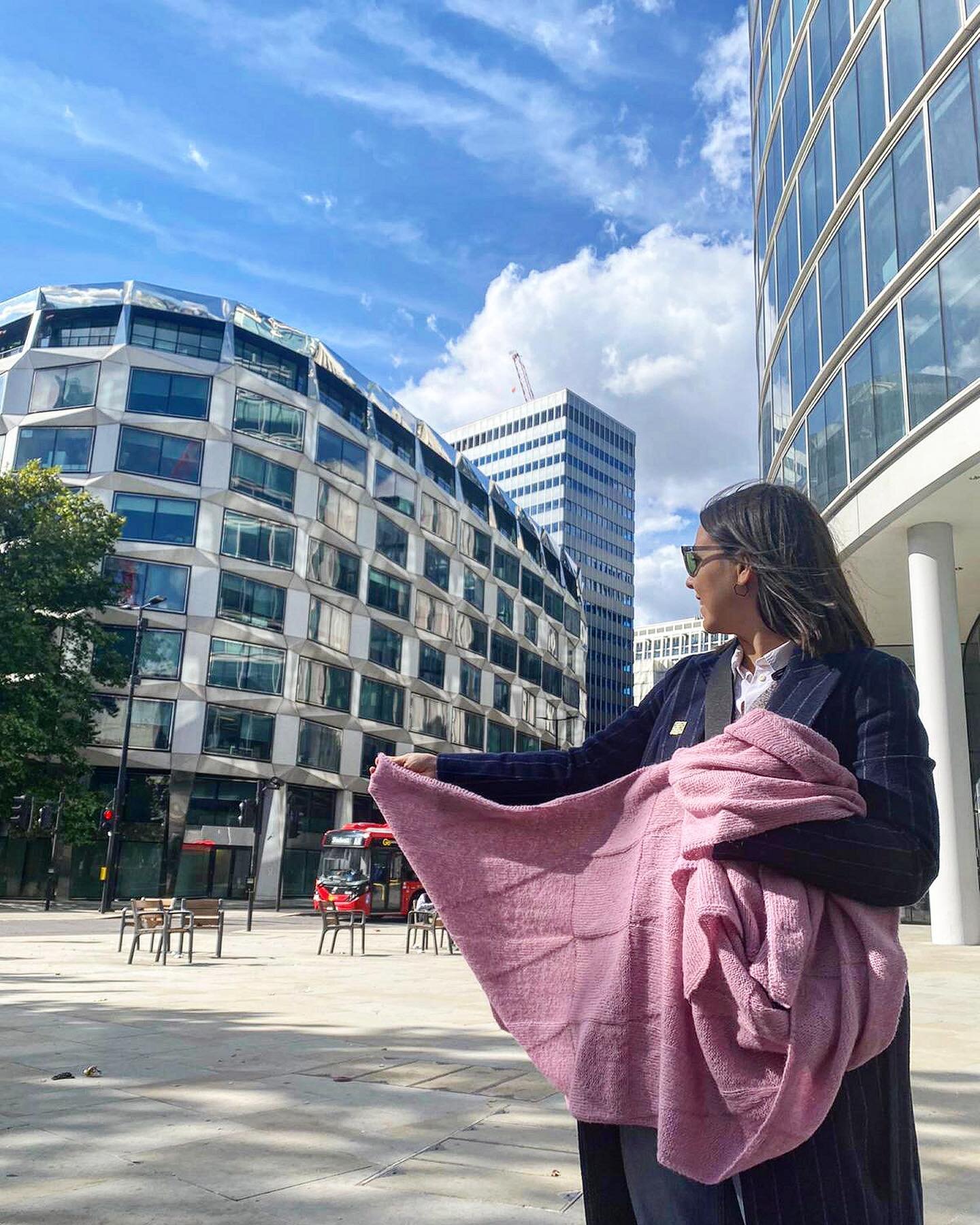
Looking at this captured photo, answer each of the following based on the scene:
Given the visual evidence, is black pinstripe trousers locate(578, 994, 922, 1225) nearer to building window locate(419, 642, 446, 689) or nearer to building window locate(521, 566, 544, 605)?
building window locate(419, 642, 446, 689)

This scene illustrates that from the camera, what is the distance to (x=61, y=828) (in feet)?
109

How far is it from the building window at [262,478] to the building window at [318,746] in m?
9.04

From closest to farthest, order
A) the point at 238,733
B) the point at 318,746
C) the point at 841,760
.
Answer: the point at 841,760 → the point at 238,733 → the point at 318,746

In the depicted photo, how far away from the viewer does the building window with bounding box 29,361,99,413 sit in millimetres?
39750

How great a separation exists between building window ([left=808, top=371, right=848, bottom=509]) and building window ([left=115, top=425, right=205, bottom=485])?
83.5ft

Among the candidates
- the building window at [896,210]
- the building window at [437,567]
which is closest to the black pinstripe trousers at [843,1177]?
the building window at [896,210]

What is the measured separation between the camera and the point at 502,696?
58.2m

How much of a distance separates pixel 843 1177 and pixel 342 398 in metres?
46.9

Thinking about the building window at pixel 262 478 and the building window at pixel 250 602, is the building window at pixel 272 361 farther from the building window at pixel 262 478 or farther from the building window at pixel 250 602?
the building window at pixel 250 602

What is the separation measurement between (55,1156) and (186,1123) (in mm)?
782

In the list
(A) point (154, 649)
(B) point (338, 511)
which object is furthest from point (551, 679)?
(A) point (154, 649)

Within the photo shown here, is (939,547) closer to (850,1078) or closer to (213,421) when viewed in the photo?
(850,1078)

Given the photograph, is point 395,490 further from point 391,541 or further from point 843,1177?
point 843,1177

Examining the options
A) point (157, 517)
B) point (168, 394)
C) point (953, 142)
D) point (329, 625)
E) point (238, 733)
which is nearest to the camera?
point (953, 142)
